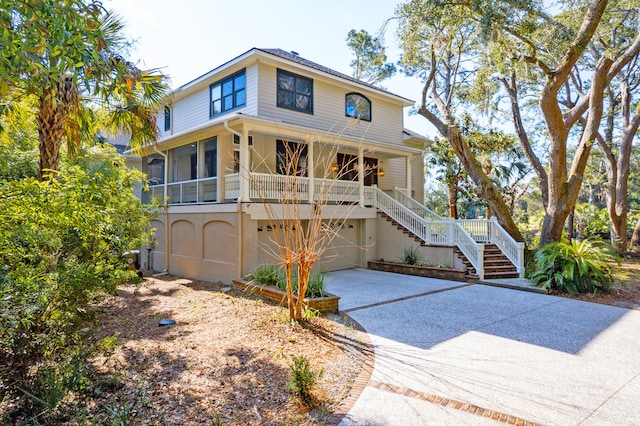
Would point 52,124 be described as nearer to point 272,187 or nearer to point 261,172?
point 272,187

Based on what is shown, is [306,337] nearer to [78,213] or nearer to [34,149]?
[78,213]

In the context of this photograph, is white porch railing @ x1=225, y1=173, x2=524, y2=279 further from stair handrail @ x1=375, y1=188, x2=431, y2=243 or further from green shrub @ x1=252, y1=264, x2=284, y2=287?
green shrub @ x1=252, y1=264, x2=284, y2=287

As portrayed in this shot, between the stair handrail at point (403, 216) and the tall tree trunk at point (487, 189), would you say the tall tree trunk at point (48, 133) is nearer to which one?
the stair handrail at point (403, 216)

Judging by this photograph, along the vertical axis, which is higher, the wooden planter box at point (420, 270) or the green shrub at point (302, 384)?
the wooden planter box at point (420, 270)

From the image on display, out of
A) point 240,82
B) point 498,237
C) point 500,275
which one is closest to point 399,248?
point 498,237

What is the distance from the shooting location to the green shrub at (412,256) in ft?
41.4

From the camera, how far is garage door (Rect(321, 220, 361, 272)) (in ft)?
43.3

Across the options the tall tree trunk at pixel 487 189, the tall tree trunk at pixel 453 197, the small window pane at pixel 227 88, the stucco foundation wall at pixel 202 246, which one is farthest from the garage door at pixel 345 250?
the small window pane at pixel 227 88

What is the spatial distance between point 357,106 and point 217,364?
13492mm

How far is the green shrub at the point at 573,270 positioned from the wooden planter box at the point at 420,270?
2.01 meters

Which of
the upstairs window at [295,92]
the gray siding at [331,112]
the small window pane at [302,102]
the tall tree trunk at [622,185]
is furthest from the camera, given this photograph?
the tall tree trunk at [622,185]

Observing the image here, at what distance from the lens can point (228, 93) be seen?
13.8 m

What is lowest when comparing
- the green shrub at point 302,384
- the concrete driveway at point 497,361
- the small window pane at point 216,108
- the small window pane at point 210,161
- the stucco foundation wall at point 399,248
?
the concrete driveway at point 497,361

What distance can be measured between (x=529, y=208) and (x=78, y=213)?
50.2 meters
